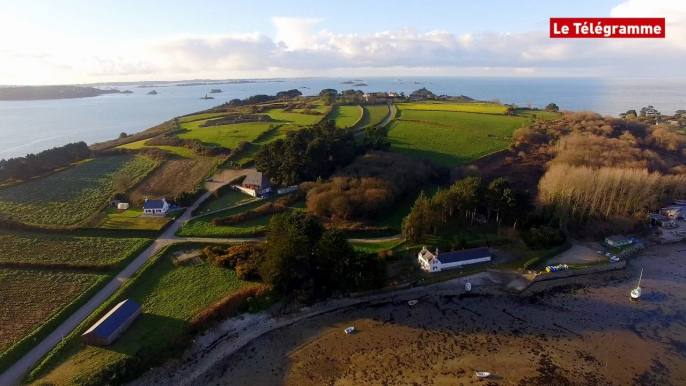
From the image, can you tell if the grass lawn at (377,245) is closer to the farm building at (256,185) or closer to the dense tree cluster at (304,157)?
the dense tree cluster at (304,157)

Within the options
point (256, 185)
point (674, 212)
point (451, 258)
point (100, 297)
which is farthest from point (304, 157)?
point (674, 212)

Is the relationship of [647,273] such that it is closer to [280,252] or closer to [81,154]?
[280,252]

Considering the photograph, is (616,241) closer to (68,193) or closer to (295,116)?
(68,193)

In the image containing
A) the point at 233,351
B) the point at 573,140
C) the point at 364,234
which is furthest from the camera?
the point at 573,140

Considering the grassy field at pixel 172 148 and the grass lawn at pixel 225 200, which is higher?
the grassy field at pixel 172 148

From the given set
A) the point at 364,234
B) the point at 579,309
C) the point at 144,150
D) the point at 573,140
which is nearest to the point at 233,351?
the point at 364,234

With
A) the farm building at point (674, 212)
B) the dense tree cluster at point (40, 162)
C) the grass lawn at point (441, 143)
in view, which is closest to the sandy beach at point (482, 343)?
the farm building at point (674, 212)

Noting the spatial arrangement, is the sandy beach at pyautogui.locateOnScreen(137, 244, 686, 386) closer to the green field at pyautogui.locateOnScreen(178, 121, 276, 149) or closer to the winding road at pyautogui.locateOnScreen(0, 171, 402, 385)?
the winding road at pyautogui.locateOnScreen(0, 171, 402, 385)
